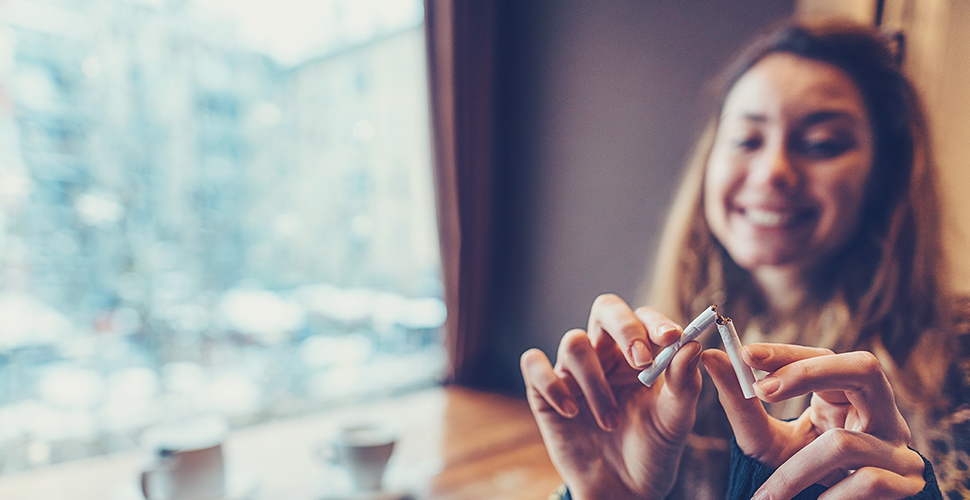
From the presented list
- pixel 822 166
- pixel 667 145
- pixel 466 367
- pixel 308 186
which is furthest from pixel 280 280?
pixel 822 166

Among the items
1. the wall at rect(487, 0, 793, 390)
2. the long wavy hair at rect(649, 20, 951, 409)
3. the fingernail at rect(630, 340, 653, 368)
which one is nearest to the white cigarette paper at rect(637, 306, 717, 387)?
the fingernail at rect(630, 340, 653, 368)

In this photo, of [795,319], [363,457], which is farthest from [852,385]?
[363,457]

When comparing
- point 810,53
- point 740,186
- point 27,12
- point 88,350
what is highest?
point 27,12

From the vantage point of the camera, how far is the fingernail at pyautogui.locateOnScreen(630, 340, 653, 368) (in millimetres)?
287

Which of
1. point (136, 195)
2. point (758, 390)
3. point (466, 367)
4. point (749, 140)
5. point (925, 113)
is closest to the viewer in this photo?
point (758, 390)

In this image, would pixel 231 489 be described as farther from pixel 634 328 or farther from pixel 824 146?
pixel 824 146

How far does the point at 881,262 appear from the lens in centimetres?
46

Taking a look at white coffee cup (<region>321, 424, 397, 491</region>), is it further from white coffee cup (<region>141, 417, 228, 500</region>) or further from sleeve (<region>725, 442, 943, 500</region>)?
sleeve (<region>725, 442, 943, 500</region>)

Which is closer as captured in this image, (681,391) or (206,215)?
(681,391)

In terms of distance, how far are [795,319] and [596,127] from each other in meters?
0.34

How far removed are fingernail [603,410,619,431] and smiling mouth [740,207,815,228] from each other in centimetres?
27

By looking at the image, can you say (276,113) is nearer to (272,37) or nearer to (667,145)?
(272,37)

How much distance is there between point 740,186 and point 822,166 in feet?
0.25

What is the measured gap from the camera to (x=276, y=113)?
74cm
